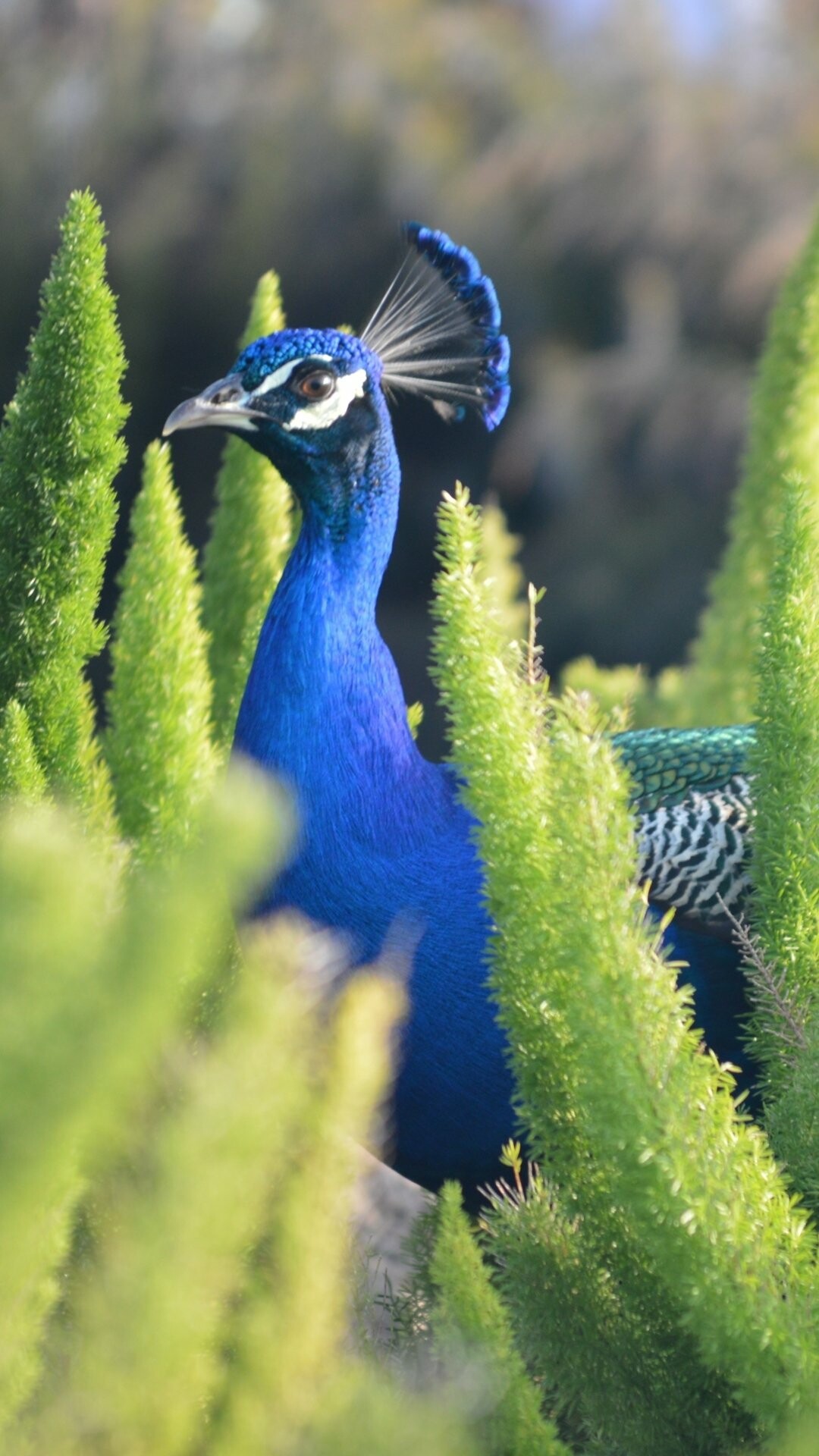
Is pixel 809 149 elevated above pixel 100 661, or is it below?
above

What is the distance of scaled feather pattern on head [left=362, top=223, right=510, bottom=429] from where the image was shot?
1.09 meters

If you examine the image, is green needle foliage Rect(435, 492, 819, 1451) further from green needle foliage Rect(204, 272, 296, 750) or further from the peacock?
green needle foliage Rect(204, 272, 296, 750)

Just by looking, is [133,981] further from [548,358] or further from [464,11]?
[464,11]

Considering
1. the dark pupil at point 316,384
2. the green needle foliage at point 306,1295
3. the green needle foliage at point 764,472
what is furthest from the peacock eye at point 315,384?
the green needle foliage at point 306,1295

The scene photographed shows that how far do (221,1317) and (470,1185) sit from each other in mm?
595

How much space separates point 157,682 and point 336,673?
0.12 m

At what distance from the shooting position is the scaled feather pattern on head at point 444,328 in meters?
1.09

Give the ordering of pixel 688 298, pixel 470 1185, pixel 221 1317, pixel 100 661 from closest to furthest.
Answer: pixel 221 1317, pixel 470 1185, pixel 100 661, pixel 688 298

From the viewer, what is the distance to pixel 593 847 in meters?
0.49

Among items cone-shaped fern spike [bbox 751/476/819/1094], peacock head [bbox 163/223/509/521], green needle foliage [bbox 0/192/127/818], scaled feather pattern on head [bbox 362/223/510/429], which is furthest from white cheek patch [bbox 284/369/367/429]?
cone-shaped fern spike [bbox 751/476/819/1094]

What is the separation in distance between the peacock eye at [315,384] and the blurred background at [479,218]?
198cm

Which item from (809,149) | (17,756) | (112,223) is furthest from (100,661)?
(17,756)

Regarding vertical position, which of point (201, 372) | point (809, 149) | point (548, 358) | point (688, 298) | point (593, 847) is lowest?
point (593, 847)

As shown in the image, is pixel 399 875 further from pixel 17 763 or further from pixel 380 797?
pixel 17 763
